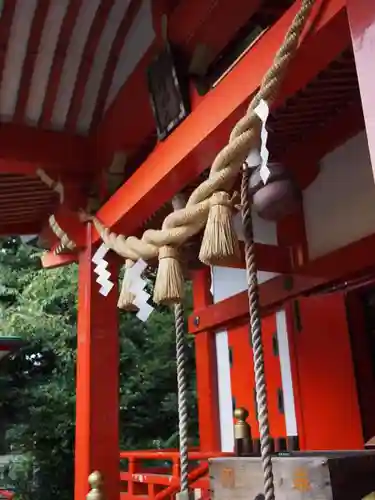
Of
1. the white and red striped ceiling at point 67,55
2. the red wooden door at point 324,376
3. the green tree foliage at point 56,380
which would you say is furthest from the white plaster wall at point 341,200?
the green tree foliage at point 56,380

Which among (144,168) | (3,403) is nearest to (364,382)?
(144,168)

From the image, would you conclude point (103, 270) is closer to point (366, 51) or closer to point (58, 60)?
point (58, 60)

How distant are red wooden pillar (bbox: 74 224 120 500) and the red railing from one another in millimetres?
625

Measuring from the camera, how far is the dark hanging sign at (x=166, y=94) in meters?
2.21

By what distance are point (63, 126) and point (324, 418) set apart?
2106 millimetres

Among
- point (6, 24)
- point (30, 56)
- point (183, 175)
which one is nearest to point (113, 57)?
point (30, 56)

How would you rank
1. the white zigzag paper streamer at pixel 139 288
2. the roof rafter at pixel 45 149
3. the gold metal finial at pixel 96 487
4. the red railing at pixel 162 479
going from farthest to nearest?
the red railing at pixel 162 479 → the roof rafter at pixel 45 149 → the gold metal finial at pixel 96 487 → the white zigzag paper streamer at pixel 139 288

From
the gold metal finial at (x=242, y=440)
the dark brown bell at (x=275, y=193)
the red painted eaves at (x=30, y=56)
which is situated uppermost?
the red painted eaves at (x=30, y=56)

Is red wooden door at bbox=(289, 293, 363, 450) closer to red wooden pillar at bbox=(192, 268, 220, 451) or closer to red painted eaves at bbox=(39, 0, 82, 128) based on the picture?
red wooden pillar at bbox=(192, 268, 220, 451)

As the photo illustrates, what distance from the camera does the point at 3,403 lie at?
22.3 feet

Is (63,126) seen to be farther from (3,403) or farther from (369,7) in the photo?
(3,403)

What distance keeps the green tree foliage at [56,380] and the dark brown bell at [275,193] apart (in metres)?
4.73

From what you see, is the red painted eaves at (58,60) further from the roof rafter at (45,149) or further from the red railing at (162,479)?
the red railing at (162,479)

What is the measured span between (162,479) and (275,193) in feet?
6.73
